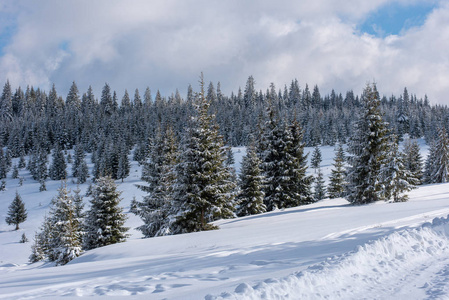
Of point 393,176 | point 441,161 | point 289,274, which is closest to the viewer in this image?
point 289,274

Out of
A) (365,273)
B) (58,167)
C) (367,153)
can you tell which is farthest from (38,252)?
(58,167)

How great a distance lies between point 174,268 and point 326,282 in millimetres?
3611

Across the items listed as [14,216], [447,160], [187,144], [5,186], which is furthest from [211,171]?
[5,186]

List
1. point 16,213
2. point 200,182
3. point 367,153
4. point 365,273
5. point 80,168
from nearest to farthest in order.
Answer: point 365,273 < point 200,182 < point 367,153 < point 16,213 < point 80,168

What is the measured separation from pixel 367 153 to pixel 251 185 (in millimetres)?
10056

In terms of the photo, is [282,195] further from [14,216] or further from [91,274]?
[14,216]

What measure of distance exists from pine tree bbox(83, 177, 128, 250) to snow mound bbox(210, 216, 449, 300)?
69.7ft

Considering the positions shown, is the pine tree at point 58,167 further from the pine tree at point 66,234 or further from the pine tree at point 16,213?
the pine tree at point 66,234

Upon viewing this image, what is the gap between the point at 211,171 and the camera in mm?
18375

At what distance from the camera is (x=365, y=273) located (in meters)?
5.54

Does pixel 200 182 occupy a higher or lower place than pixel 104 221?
higher

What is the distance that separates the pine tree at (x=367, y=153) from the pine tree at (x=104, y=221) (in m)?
19.7

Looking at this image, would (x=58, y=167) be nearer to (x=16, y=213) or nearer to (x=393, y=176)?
(x=16, y=213)

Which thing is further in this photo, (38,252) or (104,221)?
(38,252)
